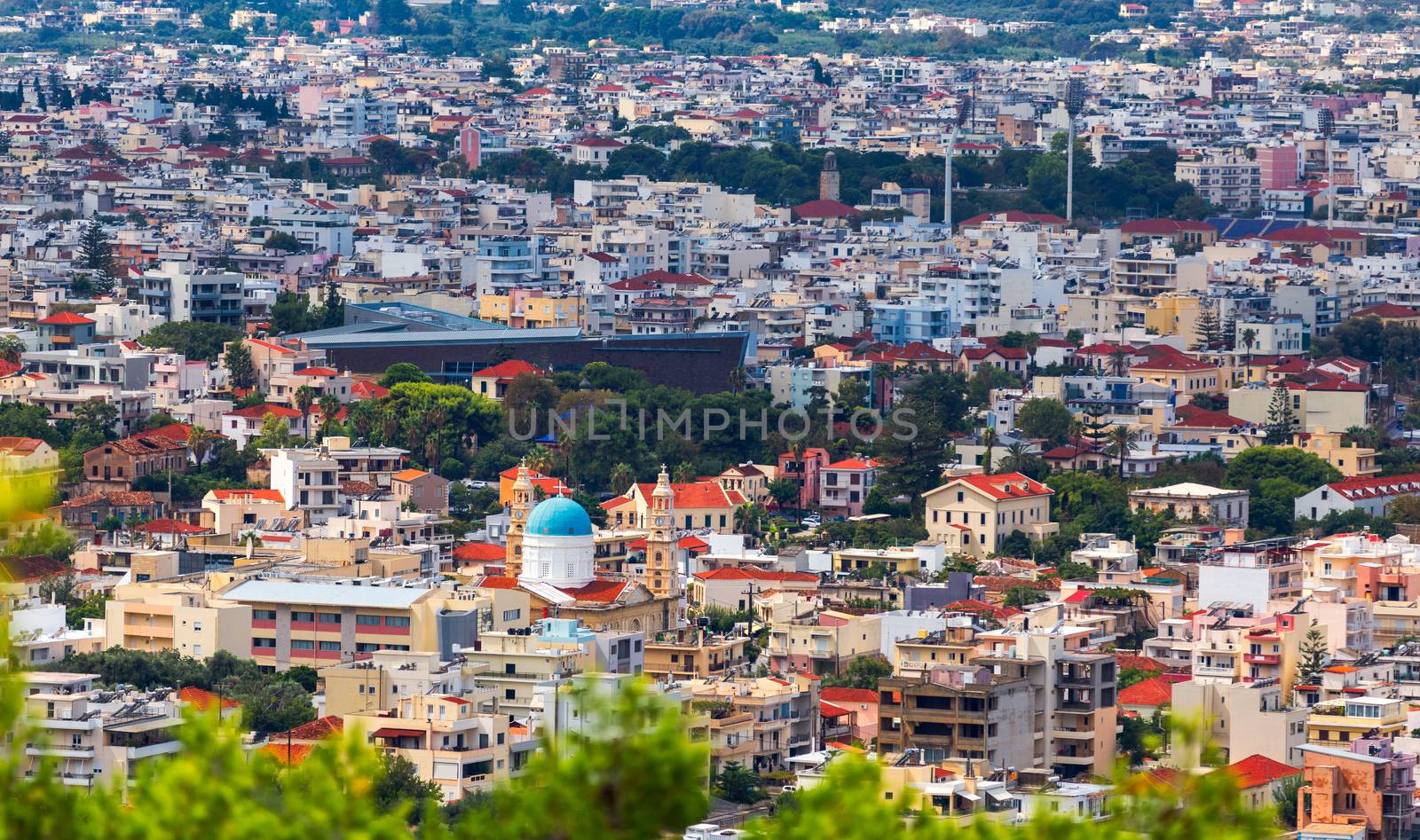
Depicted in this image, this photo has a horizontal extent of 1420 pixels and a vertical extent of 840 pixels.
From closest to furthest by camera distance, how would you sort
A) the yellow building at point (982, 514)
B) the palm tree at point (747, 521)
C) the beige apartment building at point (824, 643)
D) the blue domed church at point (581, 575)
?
the beige apartment building at point (824, 643)
the blue domed church at point (581, 575)
the yellow building at point (982, 514)
the palm tree at point (747, 521)

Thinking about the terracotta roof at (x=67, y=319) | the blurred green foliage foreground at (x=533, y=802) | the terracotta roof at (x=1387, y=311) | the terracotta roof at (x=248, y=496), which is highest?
the blurred green foliage foreground at (x=533, y=802)

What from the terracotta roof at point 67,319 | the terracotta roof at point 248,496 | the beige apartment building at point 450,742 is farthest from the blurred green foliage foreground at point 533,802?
the terracotta roof at point 67,319

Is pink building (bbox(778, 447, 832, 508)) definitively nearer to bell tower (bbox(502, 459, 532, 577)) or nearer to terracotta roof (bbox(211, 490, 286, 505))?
bell tower (bbox(502, 459, 532, 577))

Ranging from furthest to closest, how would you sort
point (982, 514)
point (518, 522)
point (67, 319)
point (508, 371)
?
point (67, 319), point (508, 371), point (982, 514), point (518, 522)

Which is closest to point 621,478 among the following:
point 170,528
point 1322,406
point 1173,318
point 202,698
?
point 170,528

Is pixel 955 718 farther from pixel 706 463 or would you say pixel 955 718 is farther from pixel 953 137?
pixel 953 137

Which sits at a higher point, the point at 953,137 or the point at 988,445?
the point at 953,137

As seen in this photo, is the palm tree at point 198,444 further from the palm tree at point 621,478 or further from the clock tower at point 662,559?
the clock tower at point 662,559

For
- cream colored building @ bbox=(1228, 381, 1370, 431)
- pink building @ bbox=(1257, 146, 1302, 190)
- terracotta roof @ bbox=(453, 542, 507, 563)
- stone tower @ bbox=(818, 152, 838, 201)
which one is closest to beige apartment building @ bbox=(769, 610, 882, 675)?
terracotta roof @ bbox=(453, 542, 507, 563)
